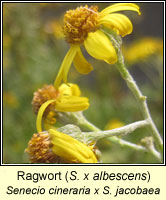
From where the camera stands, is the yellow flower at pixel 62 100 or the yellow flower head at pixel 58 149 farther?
the yellow flower at pixel 62 100

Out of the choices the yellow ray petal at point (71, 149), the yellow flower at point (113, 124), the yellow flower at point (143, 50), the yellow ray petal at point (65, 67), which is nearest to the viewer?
the yellow ray petal at point (71, 149)

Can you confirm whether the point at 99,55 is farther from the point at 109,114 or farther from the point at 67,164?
the point at 109,114

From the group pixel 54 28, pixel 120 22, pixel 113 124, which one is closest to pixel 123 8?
pixel 120 22

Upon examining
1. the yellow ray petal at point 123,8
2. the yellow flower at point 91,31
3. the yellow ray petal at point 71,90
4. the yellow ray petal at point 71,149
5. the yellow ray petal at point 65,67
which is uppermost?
the yellow ray petal at point 123,8

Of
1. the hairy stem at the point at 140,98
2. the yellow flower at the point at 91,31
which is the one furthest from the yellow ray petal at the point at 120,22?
the hairy stem at the point at 140,98

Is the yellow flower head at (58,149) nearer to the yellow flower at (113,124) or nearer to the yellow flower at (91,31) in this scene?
the yellow flower at (91,31)

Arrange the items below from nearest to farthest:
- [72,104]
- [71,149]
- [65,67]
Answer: [71,149] → [65,67] → [72,104]

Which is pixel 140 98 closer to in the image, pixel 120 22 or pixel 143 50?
pixel 120 22
